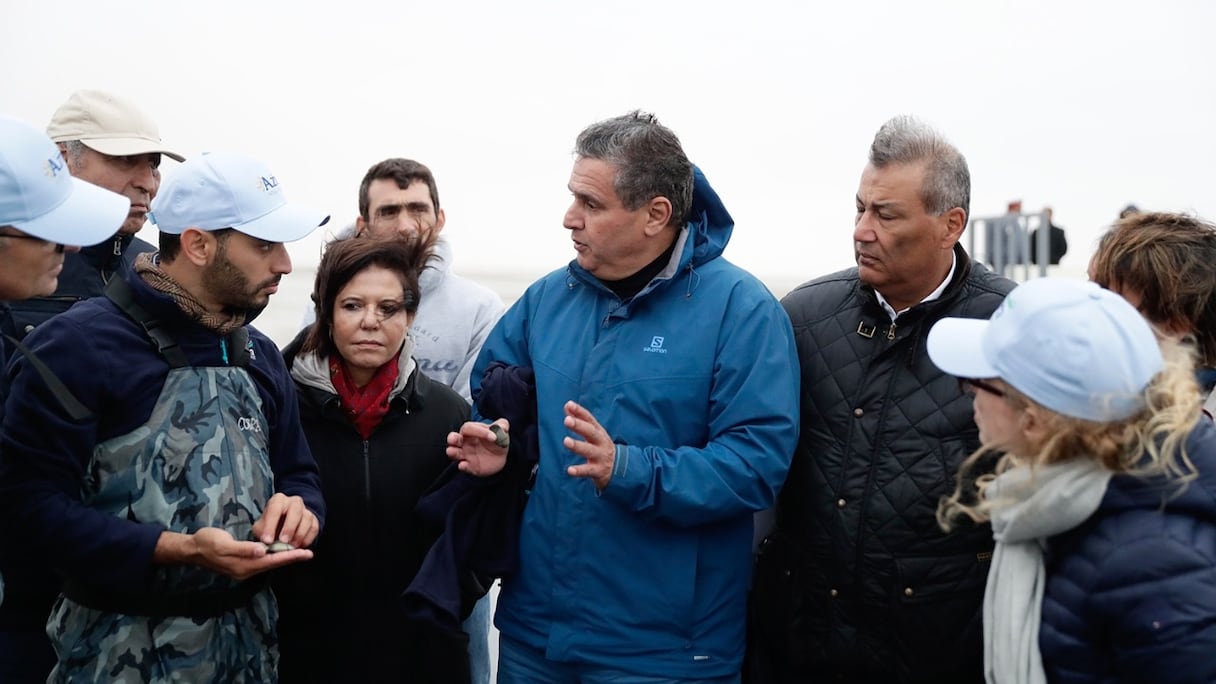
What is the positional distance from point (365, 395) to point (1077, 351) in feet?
5.71

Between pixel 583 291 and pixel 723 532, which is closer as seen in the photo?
pixel 723 532

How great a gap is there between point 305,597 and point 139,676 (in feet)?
1.78

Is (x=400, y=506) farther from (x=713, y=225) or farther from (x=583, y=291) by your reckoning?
(x=713, y=225)

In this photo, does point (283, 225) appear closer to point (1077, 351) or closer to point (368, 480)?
point (368, 480)

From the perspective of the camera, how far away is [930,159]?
8.51 ft

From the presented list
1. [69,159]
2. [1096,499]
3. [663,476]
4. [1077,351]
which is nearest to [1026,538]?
[1096,499]

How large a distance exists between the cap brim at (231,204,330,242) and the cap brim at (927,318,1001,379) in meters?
1.33

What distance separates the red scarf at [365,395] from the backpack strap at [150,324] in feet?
1.82

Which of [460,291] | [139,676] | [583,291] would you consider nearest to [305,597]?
[139,676]

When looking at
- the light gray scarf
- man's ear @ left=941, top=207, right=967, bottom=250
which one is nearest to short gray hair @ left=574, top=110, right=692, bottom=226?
man's ear @ left=941, top=207, right=967, bottom=250

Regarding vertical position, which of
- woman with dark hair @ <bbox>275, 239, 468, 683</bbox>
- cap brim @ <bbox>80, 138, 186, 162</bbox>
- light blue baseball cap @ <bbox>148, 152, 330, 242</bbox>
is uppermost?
cap brim @ <bbox>80, 138, 186, 162</bbox>

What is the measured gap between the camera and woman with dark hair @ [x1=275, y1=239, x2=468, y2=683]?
2.77 meters

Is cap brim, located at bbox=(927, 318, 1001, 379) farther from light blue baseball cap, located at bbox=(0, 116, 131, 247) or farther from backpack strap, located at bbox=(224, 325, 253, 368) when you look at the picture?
light blue baseball cap, located at bbox=(0, 116, 131, 247)

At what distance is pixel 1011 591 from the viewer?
181cm
